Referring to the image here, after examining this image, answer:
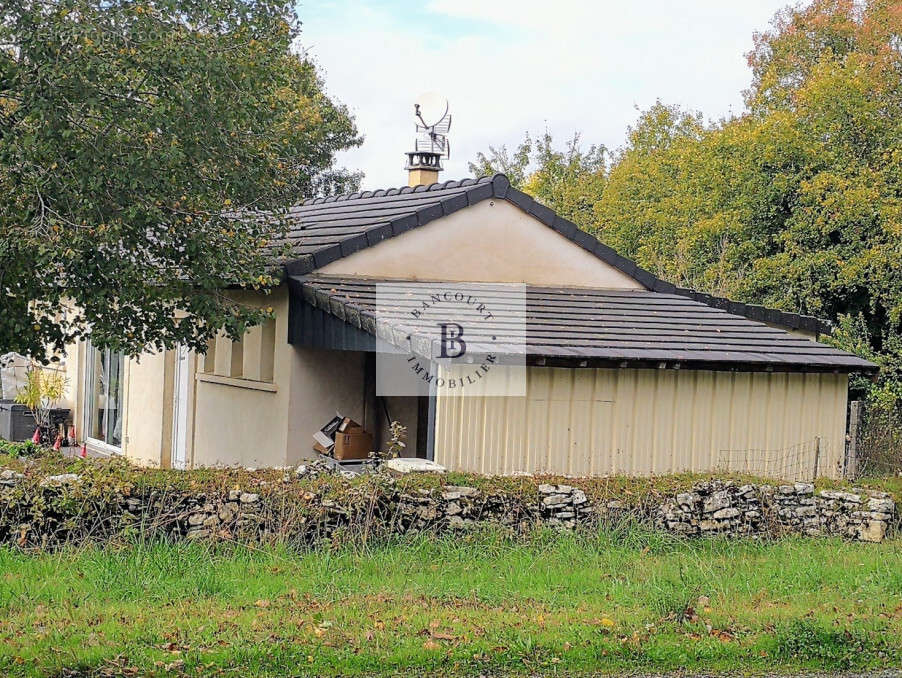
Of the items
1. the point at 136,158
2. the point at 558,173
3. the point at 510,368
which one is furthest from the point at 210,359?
the point at 558,173

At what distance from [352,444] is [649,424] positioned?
13.5ft

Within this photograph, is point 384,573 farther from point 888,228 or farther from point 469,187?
point 888,228

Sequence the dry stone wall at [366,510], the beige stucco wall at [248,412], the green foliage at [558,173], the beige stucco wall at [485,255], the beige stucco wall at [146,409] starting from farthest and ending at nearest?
the green foliage at [558,173]
the beige stucco wall at [146,409]
the beige stucco wall at [485,255]
the beige stucco wall at [248,412]
the dry stone wall at [366,510]

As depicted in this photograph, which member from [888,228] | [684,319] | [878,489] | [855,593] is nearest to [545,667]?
[855,593]

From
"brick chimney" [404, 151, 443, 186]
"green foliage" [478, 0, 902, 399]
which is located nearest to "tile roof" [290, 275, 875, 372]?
"brick chimney" [404, 151, 443, 186]

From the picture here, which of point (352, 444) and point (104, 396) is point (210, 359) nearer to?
point (104, 396)

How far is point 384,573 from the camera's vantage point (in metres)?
9.44

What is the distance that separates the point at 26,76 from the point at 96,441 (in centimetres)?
1163

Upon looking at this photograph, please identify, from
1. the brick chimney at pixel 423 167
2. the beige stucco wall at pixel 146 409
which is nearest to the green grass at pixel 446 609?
the beige stucco wall at pixel 146 409

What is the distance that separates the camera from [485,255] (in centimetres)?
1691

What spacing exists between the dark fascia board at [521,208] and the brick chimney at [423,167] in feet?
4.52

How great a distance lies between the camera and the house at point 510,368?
13273mm

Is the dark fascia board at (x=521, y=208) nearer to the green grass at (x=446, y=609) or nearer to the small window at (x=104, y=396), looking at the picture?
the small window at (x=104, y=396)

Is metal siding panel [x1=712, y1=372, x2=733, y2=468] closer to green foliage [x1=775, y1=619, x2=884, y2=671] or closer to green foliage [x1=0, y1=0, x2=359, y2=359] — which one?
green foliage [x1=0, y1=0, x2=359, y2=359]
